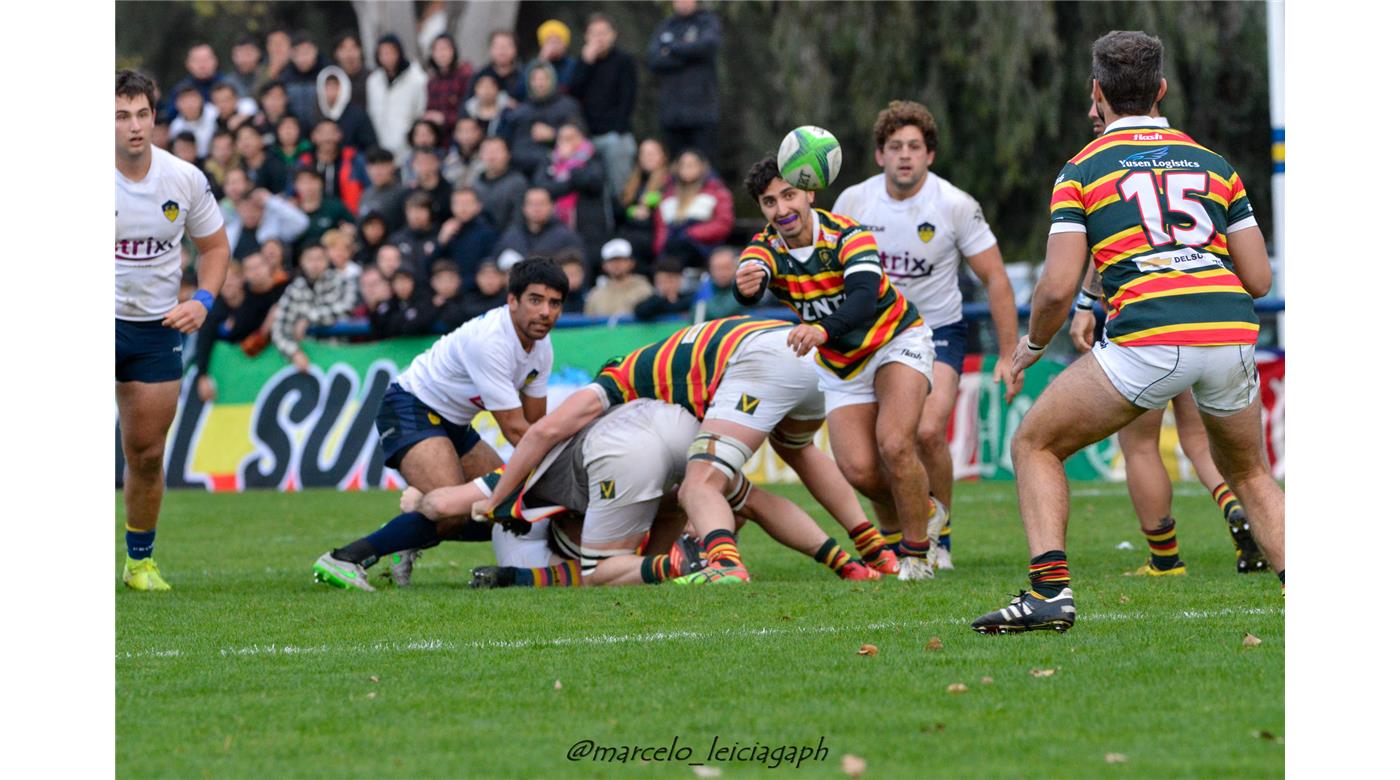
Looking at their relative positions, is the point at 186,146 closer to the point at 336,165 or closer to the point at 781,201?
the point at 336,165

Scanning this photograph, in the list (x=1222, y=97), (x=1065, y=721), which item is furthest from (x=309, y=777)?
(x=1222, y=97)

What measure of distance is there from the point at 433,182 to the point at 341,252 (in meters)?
1.14

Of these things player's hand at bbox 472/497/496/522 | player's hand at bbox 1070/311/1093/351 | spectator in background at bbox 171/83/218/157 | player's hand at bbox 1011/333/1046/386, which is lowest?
player's hand at bbox 472/497/496/522

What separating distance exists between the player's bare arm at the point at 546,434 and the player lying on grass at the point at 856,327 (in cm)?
88

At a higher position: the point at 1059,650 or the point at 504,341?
the point at 504,341

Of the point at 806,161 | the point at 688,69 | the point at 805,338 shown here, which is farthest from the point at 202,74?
the point at 805,338

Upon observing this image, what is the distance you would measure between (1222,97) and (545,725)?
21969mm

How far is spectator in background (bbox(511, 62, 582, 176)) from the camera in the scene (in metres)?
18.7

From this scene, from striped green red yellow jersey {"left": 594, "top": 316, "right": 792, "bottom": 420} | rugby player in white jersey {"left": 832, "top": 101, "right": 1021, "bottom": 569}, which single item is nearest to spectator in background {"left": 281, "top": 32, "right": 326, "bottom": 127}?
rugby player in white jersey {"left": 832, "top": 101, "right": 1021, "bottom": 569}

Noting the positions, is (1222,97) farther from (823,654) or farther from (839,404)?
(823,654)

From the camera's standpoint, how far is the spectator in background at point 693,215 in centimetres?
1736

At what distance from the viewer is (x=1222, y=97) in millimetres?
25250

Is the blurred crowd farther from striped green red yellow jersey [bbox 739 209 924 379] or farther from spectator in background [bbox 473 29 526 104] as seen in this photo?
striped green red yellow jersey [bbox 739 209 924 379]

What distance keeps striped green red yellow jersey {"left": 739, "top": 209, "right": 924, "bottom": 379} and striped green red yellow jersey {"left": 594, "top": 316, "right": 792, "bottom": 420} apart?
215 mm
